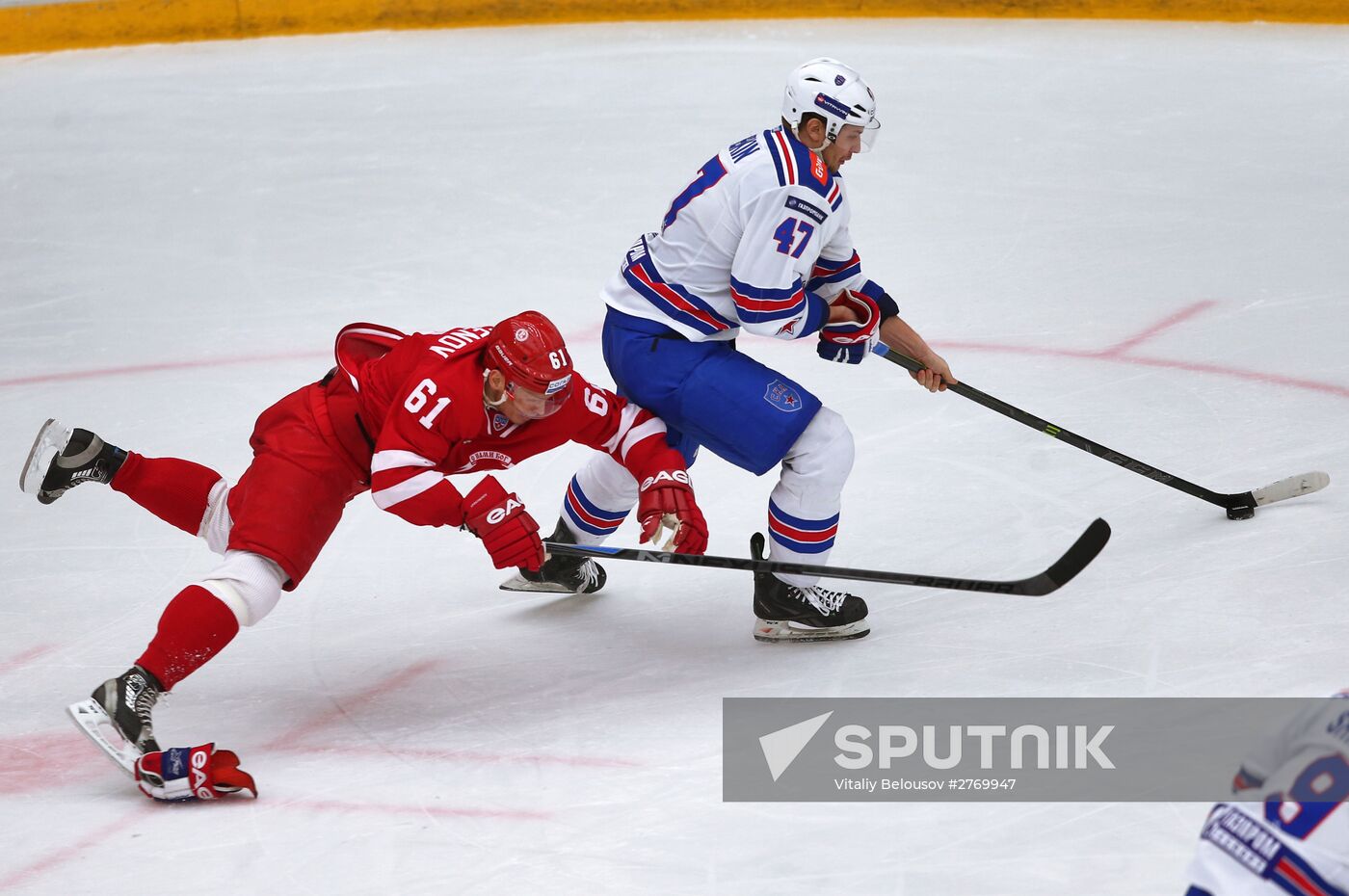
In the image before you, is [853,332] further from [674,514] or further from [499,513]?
[499,513]

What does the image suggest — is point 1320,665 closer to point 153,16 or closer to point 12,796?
point 12,796

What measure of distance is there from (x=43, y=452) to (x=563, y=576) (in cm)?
111

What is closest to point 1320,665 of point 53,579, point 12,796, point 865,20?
point 12,796

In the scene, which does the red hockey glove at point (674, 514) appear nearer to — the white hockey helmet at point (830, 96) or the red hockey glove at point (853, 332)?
the red hockey glove at point (853, 332)

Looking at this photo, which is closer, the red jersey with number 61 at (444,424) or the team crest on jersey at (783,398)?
the red jersey with number 61 at (444,424)

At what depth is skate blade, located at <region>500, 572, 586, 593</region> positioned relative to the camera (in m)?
3.64

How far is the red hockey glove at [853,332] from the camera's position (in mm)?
3400

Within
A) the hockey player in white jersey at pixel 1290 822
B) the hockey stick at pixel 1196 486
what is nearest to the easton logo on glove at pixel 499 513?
the hockey stick at pixel 1196 486

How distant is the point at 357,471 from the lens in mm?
3105

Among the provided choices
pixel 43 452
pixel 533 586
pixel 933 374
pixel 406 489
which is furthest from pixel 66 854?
pixel 933 374

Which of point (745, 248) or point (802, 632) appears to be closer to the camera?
point (745, 248)

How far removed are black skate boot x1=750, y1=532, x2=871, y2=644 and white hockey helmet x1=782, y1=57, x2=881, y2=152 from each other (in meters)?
0.90

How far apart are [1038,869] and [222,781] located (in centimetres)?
127

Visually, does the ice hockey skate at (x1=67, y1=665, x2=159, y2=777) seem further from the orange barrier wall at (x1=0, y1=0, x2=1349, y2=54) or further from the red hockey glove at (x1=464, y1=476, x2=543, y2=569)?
the orange barrier wall at (x1=0, y1=0, x2=1349, y2=54)
